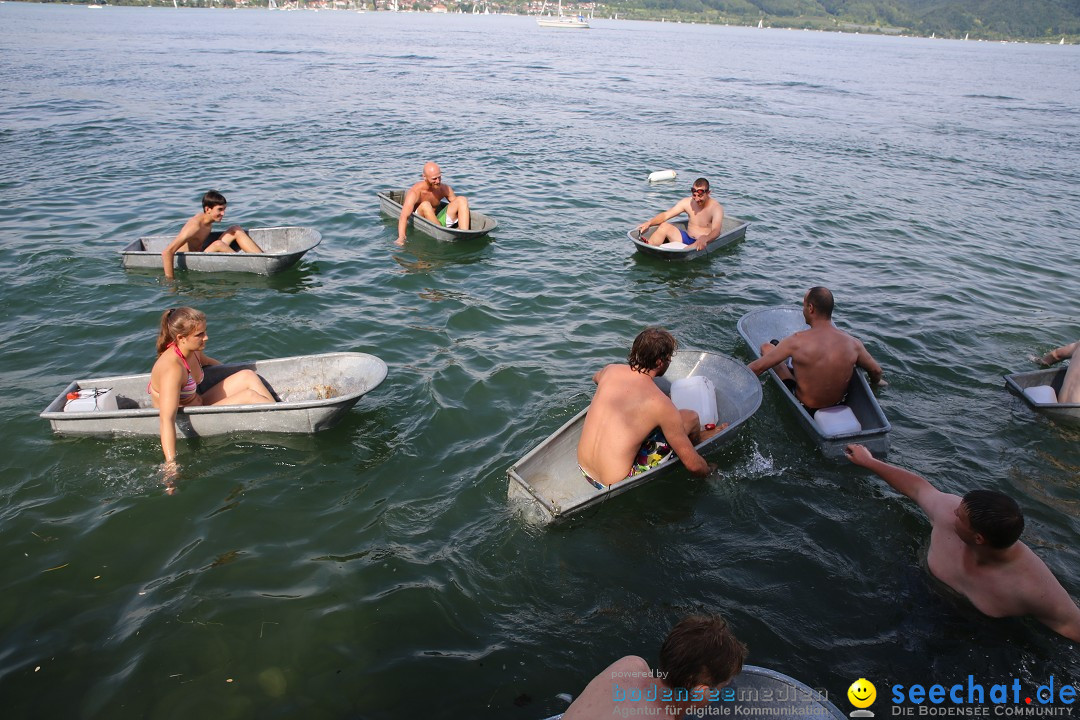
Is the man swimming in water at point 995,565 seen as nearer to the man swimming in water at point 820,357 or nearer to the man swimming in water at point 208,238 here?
the man swimming in water at point 820,357

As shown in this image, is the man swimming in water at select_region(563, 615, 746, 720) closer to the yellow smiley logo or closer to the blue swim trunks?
the yellow smiley logo

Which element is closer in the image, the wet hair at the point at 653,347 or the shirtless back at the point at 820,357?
the wet hair at the point at 653,347

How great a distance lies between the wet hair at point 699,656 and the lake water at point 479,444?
58.3 inches

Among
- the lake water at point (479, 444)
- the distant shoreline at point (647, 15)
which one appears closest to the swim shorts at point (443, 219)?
the lake water at point (479, 444)

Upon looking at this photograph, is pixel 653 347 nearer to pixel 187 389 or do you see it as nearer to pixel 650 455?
pixel 650 455

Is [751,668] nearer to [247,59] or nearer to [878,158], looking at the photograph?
[878,158]

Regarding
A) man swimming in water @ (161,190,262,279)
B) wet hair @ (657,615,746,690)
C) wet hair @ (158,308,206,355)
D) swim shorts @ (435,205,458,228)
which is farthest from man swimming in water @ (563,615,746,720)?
swim shorts @ (435,205,458,228)

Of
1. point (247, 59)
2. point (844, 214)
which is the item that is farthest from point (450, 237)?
point (247, 59)

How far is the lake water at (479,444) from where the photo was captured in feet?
15.2

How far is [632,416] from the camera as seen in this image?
5.49 meters

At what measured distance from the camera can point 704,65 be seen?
5216cm

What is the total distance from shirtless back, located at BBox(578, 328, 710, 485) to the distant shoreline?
149 m

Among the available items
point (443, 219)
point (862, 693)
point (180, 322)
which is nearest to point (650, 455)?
point (862, 693)

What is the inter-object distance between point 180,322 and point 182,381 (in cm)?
59
